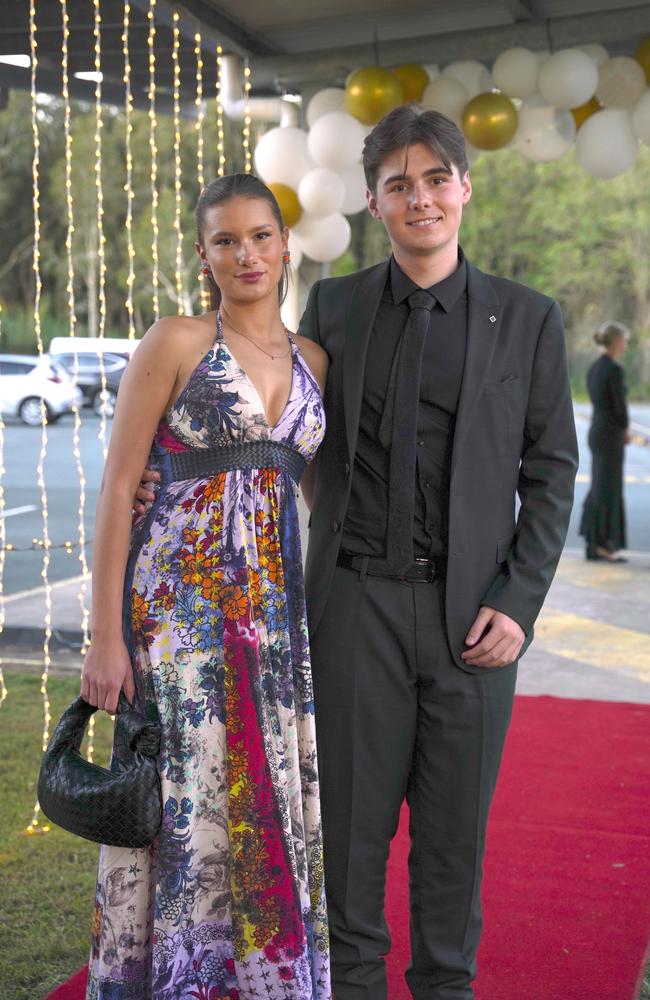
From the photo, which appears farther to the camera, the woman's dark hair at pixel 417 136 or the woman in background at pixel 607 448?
the woman in background at pixel 607 448

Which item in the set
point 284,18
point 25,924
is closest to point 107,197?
point 284,18

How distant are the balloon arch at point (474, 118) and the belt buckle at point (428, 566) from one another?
3553mm

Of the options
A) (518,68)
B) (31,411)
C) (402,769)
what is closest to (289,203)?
(518,68)

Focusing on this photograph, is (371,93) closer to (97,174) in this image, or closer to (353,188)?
(353,188)

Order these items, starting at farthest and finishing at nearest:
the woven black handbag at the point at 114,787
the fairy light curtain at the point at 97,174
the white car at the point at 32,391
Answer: the white car at the point at 32,391
the fairy light curtain at the point at 97,174
the woven black handbag at the point at 114,787

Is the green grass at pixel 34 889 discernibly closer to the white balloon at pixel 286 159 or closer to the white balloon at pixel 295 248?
the white balloon at pixel 295 248

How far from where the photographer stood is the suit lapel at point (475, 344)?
2199 mm

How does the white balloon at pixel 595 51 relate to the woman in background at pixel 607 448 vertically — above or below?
above

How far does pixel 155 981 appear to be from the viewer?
2148mm

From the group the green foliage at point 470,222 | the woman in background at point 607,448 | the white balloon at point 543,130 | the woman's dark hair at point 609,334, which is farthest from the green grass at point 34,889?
the green foliage at point 470,222

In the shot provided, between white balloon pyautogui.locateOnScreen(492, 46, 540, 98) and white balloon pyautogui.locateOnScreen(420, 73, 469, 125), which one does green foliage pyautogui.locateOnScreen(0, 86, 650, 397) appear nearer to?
white balloon pyautogui.locateOnScreen(420, 73, 469, 125)

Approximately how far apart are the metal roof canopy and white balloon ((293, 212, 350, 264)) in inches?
29.7

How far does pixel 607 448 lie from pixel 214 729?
6934 mm

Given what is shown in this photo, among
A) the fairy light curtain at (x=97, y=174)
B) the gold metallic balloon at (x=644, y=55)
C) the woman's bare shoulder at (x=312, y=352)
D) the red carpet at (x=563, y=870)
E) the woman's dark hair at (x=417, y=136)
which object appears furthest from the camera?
Result: the gold metallic balloon at (x=644, y=55)
